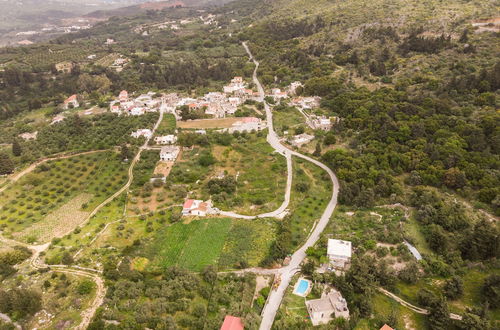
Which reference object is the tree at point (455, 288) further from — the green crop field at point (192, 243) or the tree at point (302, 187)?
the green crop field at point (192, 243)

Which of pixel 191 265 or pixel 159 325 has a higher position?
pixel 159 325

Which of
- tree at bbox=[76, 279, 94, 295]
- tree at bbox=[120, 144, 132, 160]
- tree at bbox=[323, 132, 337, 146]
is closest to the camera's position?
tree at bbox=[76, 279, 94, 295]

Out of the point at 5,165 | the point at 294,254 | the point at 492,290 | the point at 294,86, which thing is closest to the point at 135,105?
the point at 5,165

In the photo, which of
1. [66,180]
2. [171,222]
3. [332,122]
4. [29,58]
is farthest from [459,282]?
[29,58]

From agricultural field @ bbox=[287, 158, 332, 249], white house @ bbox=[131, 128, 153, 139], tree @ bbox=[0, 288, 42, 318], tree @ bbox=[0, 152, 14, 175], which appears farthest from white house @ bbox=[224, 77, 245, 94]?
tree @ bbox=[0, 288, 42, 318]

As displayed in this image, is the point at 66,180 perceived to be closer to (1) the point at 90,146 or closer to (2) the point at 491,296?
(1) the point at 90,146

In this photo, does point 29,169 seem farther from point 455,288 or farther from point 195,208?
point 455,288

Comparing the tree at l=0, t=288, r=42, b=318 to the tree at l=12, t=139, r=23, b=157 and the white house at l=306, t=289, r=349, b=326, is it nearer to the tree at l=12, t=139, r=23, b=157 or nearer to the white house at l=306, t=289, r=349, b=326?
the white house at l=306, t=289, r=349, b=326

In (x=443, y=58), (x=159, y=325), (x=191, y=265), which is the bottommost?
(x=191, y=265)
